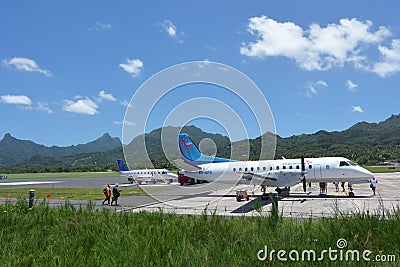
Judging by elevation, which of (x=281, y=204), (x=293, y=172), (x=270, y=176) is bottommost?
(x=281, y=204)

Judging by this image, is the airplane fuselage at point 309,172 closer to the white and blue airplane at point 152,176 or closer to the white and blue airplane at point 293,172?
the white and blue airplane at point 293,172

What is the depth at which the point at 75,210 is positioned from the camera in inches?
342

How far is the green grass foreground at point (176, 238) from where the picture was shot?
16.8ft

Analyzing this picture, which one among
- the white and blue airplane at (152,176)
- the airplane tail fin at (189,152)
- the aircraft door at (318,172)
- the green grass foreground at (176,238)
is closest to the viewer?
the green grass foreground at (176,238)

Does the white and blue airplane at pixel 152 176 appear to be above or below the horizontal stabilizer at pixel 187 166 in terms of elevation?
below

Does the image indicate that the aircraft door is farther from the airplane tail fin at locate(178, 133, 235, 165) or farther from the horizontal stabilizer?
the airplane tail fin at locate(178, 133, 235, 165)

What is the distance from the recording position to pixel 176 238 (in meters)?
6.18

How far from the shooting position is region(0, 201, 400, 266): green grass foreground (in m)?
5.11

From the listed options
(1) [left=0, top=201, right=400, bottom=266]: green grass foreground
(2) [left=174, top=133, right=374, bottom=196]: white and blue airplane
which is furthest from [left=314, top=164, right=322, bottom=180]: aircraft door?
(1) [left=0, top=201, right=400, bottom=266]: green grass foreground

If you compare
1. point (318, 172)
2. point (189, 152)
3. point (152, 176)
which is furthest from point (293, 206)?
point (152, 176)

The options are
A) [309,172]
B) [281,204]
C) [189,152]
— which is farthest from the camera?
[189,152]

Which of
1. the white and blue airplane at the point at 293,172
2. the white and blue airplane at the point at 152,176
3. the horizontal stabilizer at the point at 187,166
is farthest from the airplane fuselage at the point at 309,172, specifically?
the white and blue airplane at the point at 152,176

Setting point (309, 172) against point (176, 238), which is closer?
point (176, 238)

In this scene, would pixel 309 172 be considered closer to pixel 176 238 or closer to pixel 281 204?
pixel 281 204
